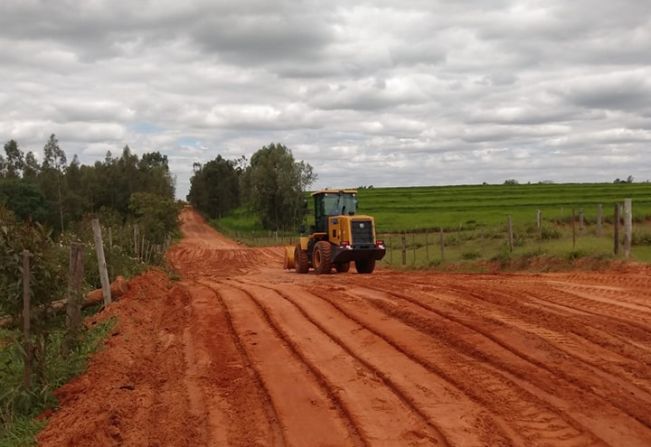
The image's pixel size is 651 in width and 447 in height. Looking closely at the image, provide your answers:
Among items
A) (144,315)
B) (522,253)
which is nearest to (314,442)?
(144,315)

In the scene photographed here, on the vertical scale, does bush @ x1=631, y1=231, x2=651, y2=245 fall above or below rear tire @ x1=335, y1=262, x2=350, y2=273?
above

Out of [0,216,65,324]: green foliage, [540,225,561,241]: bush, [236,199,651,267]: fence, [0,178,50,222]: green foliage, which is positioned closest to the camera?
[0,216,65,324]: green foliage

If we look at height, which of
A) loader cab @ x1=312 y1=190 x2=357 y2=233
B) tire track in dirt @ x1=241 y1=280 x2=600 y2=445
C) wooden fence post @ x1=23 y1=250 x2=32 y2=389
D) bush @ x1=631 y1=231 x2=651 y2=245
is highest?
loader cab @ x1=312 y1=190 x2=357 y2=233

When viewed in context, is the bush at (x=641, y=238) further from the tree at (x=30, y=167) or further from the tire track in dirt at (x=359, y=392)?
the tree at (x=30, y=167)

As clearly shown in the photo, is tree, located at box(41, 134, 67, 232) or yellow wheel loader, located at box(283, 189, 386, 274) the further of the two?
tree, located at box(41, 134, 67, 232)

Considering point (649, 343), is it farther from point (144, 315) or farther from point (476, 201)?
point (476, 201)

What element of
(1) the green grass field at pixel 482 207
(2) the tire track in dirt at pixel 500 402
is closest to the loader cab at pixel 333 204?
(2) the tire track in dirt at pixel 500 402

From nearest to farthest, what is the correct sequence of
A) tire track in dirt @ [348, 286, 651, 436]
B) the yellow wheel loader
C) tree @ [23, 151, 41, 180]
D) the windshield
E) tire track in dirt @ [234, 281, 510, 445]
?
tire track in dirt @ [234, 281, 510, 445] → tire track in dirt @ [348, 286, 651, 436] → the yellow wheel loader → the windshield → tree @ [23, 151, 41, 180]

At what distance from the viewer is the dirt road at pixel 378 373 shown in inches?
257

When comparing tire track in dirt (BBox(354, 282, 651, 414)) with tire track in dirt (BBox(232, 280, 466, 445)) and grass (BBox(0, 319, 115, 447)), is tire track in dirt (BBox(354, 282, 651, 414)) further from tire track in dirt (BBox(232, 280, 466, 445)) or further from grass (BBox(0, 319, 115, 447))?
grass (BBox(0, 319, 115, 447))

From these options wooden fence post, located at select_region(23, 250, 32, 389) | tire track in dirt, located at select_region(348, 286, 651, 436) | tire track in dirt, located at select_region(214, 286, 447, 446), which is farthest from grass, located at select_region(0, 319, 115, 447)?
tire track in dirt, located at select_region(348, 286, 651, 436)

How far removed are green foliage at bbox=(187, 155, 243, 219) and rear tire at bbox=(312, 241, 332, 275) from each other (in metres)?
80.0

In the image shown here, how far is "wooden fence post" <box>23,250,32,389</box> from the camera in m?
7.82

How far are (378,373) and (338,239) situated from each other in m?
15.3
